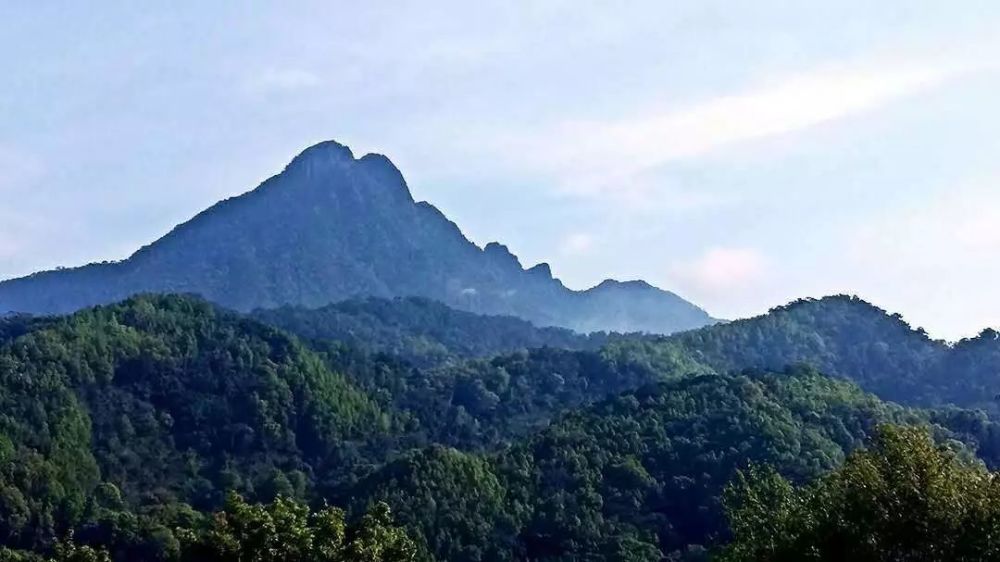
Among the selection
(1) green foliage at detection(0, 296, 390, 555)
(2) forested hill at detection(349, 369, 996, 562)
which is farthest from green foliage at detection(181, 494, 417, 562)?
(1) green foliage at detection(0, 296, 390, 555)

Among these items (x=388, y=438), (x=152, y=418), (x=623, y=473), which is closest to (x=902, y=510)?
(x=623, y=473)

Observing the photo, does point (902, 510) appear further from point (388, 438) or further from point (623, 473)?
point (388, 438)

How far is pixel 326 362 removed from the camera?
159 m

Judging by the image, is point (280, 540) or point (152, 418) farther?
point (152, 418)

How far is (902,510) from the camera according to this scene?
2388 cm

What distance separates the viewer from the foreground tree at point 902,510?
2345 centimetres

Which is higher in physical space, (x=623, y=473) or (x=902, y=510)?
(x=902, y=510)

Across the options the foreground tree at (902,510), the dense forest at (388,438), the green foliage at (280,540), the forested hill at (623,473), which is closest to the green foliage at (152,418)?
the dense forest at (388,438)

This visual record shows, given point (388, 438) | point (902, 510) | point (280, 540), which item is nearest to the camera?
point (902, 510)

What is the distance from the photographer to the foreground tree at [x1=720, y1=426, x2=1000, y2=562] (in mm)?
23453

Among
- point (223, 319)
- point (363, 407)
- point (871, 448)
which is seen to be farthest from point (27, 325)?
point (871, 448)

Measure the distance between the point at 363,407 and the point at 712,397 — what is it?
51210 millimetres

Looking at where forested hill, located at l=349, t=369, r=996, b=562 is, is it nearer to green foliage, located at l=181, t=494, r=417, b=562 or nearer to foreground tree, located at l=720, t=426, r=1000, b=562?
foreground tree, located at l=720, t=426, r=1000, b=562

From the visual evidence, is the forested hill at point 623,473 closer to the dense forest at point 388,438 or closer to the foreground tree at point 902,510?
the dense forest at point 388,438
